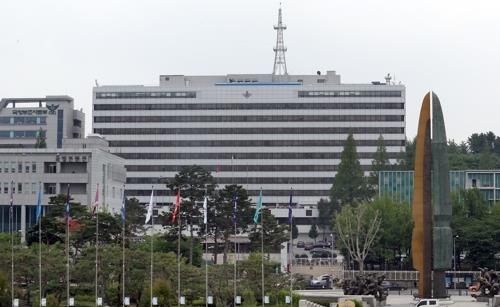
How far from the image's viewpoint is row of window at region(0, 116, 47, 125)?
196m

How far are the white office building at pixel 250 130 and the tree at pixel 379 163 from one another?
11617mm

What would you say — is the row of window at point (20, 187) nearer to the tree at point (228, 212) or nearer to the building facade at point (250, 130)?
the tree at point (228, 212)

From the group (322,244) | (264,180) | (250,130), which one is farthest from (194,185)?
(264,180)

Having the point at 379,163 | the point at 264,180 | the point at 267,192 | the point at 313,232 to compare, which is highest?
the point at 379,163

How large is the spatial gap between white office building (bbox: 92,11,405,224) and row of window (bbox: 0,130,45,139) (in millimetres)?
12672

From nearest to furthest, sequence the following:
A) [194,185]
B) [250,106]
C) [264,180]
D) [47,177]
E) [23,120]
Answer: [194,185] < [47,177] < [250,106] < [264,180] < [23,120]

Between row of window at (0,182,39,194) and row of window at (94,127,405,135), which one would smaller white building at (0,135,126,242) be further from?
row of window at (94,127,405,135)

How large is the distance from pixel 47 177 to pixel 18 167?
13.4 ft

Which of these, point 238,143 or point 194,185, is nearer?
point 194,185

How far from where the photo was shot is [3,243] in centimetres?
9650

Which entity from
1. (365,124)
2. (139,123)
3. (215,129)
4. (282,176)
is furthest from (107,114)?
(365,124)

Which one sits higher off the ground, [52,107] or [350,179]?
[52,107]

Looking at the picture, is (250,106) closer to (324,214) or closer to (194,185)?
(324,214)

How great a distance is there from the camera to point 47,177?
440ft
